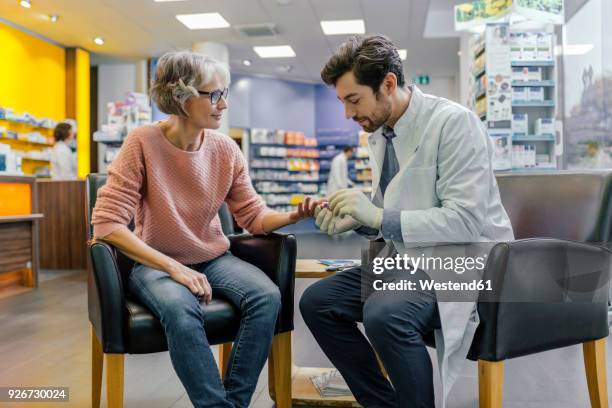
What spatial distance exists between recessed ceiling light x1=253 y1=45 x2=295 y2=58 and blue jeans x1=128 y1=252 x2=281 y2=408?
8384mm

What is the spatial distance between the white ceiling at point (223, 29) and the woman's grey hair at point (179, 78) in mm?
5736

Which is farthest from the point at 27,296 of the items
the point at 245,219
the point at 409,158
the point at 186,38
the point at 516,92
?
the point at 186,38

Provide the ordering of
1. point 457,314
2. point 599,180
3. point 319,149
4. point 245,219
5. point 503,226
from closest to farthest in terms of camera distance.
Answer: point 457,314
point 503,226
point 599,180
point 245,219
point 319,149

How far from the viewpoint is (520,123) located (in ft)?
16.9

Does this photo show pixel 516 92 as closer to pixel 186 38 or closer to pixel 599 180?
A: pixel 599 180

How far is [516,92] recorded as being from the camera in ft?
16.9

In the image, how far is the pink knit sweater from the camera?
69.7 inches

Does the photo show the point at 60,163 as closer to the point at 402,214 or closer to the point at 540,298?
the point at 402,214

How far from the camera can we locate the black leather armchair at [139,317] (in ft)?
5.17

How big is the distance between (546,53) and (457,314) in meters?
4.45

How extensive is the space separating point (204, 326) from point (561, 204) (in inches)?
50.5

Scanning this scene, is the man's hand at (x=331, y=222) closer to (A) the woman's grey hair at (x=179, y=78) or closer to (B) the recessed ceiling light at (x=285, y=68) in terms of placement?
(A) the woman's grey hair at (x=179, y=78)

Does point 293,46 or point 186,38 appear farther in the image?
A: point 293,46

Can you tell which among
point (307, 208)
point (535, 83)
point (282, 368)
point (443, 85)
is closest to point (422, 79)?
point (443, 85)
